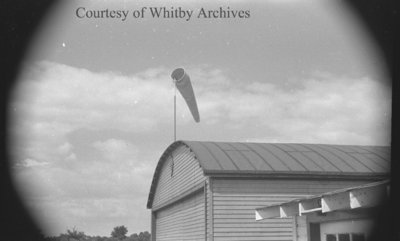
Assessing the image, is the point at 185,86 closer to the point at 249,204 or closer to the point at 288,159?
the point at 288,159

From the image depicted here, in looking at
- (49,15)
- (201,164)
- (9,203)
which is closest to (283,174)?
(201,164)

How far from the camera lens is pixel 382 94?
34.2 feet

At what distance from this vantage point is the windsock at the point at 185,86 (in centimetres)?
2118

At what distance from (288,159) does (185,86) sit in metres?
8.39

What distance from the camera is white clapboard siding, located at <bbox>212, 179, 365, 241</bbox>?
13.6m

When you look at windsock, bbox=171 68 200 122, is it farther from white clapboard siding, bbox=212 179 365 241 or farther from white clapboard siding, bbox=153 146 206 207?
white clapboard siding, bbox=212 179 365 241

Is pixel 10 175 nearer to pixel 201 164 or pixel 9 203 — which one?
pixel 9 203

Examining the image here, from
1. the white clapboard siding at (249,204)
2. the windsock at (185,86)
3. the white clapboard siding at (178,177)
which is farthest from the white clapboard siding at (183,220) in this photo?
the windsock at (185,86)

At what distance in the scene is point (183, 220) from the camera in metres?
17.0

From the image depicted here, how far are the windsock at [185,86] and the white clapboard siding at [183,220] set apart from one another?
6.00 m

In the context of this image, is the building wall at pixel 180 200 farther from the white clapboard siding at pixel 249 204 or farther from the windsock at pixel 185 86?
the windsock at pixel 185 86

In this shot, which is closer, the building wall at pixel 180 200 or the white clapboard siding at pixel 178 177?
the building wall at pixel 180 200

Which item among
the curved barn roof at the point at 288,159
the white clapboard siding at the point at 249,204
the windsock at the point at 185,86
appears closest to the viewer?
the white clapboard siding at the point at 249,204

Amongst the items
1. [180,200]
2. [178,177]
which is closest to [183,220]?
[180,200]
